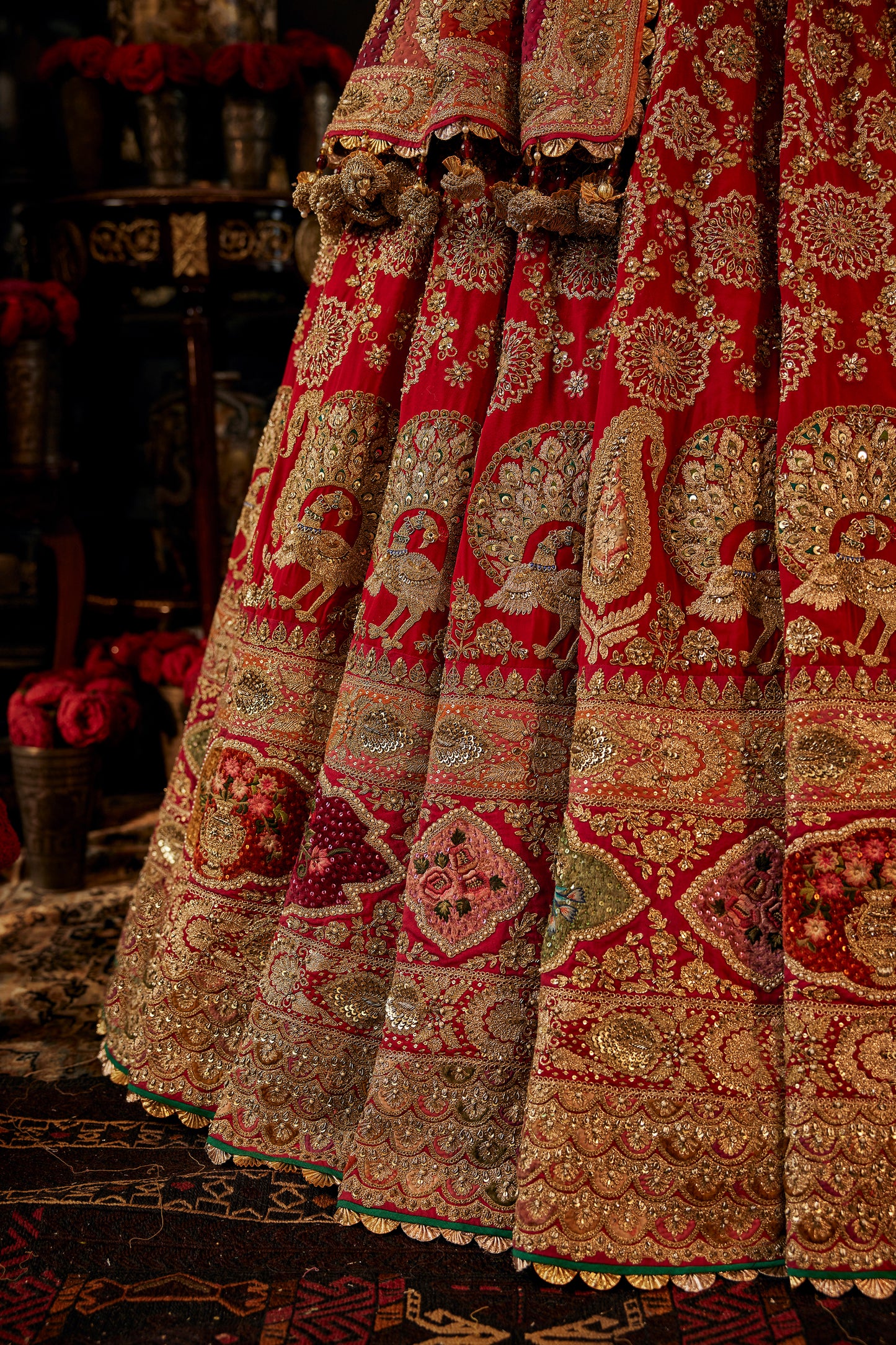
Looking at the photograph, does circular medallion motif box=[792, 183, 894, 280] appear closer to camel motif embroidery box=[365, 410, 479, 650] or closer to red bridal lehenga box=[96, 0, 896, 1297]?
red bridal lehenga box=[96, 0, 896, 1297]

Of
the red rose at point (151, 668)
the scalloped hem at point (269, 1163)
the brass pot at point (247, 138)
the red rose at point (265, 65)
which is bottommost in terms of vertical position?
the red rose at point (151, 668)

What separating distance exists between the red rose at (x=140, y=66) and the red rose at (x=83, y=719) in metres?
1.29

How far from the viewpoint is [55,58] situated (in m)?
2.16

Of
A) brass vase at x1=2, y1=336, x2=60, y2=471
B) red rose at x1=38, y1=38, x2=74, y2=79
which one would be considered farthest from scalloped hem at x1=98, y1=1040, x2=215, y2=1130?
red rose at x1=38, y1=38, x2=74, y2=79

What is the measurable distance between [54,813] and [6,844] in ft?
2.28

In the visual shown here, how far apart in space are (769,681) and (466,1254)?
466mm

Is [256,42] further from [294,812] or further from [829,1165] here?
[829,1165]

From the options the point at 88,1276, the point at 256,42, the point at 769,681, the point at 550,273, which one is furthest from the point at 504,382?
the point at 256,42

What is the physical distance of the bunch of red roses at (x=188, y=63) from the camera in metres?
2.11

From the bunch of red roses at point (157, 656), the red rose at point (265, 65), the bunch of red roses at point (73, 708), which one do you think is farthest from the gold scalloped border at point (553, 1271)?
the red rose at point (265, 65)

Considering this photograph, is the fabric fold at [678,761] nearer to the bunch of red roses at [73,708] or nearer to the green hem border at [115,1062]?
the green hem border at [115,1062]

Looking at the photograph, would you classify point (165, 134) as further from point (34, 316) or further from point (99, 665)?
point (99, 665)

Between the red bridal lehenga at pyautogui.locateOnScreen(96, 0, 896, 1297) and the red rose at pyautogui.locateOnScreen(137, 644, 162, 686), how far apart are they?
1.21 metres

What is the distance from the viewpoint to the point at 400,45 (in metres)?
0.93
